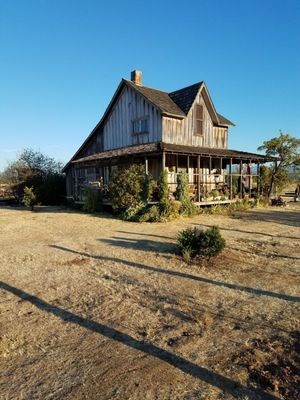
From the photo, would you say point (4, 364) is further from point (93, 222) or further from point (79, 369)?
point (93, 222)

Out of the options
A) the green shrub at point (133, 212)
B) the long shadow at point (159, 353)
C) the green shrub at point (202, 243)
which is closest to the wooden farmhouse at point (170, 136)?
the green shrub at point (133, 212)

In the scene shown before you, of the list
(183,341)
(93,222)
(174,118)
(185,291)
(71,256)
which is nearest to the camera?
(183,341)

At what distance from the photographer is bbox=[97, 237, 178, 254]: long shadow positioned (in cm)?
930

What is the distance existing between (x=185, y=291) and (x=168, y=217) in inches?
391

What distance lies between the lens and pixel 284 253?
8773 mm

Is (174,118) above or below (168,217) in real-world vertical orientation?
above

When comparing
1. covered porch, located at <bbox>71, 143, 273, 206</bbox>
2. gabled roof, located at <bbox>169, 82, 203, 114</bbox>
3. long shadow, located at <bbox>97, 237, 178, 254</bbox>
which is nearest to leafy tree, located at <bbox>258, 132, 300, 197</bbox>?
covered porch, located at <bbox>71, 143, 273, 206</bbox>

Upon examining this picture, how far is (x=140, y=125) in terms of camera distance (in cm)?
2152

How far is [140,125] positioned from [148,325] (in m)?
18.6

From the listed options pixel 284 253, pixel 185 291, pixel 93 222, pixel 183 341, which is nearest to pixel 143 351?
pixel 183 341

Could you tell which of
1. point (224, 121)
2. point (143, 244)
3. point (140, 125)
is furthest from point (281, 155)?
point (143, 244)

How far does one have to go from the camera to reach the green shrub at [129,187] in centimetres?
1673

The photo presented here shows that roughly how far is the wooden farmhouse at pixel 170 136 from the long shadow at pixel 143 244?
856cm

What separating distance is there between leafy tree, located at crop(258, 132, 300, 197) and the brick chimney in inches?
489
